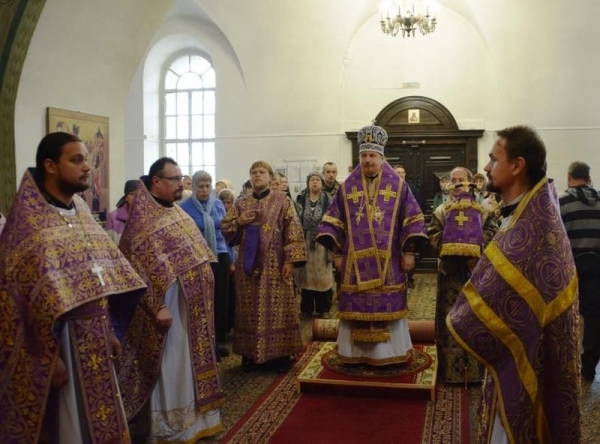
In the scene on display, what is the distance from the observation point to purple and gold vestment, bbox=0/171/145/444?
2.63 m

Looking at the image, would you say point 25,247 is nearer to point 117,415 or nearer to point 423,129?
point 117,415

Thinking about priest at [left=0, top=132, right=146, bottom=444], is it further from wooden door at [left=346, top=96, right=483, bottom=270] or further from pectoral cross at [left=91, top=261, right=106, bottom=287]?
wooden door at [left=346, top=96, right=483, bottom=270]

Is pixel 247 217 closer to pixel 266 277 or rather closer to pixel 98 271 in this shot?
pixel 266 277

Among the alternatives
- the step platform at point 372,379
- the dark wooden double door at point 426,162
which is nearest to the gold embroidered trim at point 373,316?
the step platform at point 372,379

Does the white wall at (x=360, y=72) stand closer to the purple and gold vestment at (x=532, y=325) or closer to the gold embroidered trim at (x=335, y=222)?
the gold embroidered trim at (x=335, y=222)

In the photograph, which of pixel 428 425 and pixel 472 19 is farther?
pixel 472 19

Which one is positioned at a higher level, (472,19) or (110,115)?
(472,19)

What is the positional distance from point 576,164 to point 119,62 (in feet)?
16.4

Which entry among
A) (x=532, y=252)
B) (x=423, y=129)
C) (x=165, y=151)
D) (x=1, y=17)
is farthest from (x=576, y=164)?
(x=165, y=151)

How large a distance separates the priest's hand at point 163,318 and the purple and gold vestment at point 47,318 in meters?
0.70

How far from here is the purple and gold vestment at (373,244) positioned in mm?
5059

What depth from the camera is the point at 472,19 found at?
463 inches

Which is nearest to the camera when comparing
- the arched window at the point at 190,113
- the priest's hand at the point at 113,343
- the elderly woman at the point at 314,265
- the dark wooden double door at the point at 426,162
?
the priest's hand at the point at 113,343

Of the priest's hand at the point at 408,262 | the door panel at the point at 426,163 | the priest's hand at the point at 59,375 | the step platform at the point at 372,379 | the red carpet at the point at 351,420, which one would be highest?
the door panel at the point at 426,163
